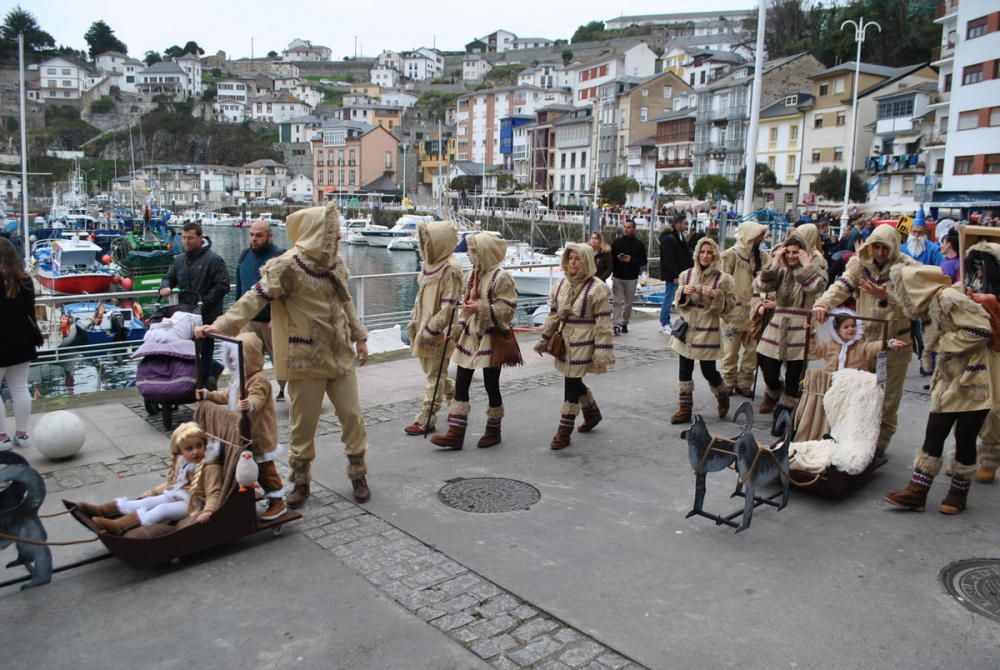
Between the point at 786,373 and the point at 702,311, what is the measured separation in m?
1.02

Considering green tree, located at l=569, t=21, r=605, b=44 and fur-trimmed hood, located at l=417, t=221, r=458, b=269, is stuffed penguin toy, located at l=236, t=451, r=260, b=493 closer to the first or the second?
fur-trimmed hood, located at l=417, t=221, r=458, b=269

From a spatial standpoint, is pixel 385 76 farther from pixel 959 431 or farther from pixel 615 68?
pixel 959 431

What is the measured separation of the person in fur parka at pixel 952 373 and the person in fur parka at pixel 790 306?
1.92 m

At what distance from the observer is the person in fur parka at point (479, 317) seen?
6.78 meters

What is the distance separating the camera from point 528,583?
4422mm

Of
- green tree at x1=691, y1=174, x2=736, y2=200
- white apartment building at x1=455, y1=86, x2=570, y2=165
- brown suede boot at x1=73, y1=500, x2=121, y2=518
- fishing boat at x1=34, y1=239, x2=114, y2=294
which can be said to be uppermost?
white apartment building at x1=455, y1=86, x2=570, y2=165

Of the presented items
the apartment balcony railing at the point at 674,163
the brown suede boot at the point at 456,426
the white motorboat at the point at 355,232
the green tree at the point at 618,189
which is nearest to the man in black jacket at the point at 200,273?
the brown suede boot at the point at 456,426

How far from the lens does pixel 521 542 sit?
16.4ft

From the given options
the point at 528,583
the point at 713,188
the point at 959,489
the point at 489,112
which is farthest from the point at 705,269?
the point at 489,112

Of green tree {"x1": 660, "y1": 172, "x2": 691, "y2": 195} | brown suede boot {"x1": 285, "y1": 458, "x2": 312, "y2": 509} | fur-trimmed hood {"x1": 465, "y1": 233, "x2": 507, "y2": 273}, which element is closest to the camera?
brown suede boot {"x1": 285, "y1": 458, "x2": 312, "y2": 509}

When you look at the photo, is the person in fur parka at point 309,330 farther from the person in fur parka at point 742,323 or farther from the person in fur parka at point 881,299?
the person in fur parka at point 742,323

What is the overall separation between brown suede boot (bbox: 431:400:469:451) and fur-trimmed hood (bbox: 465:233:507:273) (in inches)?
48.7

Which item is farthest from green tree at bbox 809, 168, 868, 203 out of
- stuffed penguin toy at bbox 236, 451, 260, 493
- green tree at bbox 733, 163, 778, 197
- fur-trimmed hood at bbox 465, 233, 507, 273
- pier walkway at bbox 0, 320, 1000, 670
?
stuffed penguin toy at bbox 236, 451, 260, 493

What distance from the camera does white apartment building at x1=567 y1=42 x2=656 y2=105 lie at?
309 ft
